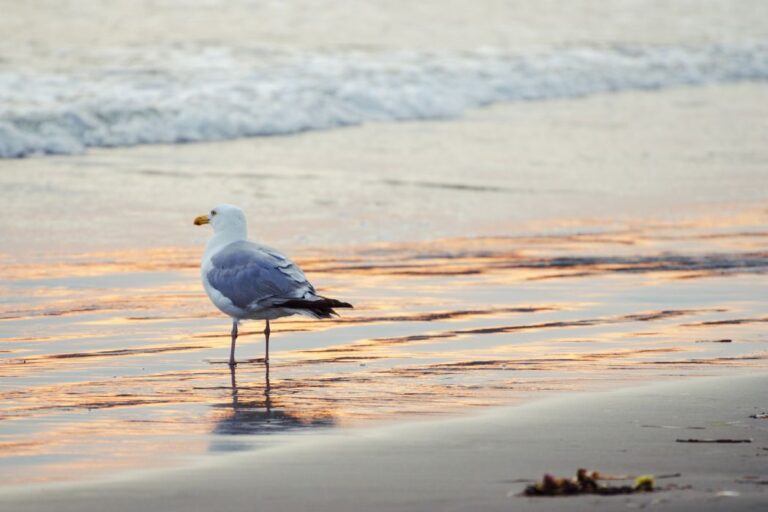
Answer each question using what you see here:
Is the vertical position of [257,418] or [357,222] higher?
[357,222]

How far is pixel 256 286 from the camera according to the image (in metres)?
7.72

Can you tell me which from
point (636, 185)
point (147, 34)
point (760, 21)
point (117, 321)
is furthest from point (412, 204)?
point (760, 21)

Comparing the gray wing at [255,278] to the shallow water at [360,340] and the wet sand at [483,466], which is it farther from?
the wet sand at [483,466]

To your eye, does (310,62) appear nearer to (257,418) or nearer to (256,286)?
(256,286)

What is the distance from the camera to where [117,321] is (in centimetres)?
858

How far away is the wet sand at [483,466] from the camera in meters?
4.88

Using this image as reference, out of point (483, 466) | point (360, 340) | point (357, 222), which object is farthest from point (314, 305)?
point (357, 222)

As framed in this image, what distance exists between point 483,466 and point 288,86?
16239 mm

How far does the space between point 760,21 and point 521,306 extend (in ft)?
89.3

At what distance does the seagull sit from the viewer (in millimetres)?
7613

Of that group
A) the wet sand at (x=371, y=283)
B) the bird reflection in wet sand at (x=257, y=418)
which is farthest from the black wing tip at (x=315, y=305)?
the bird reflection in wet sand at (x=257, y=418)

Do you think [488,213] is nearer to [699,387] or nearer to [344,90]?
[699,387]

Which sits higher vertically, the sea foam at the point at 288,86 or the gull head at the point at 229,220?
the sea foam at the point at 288,86

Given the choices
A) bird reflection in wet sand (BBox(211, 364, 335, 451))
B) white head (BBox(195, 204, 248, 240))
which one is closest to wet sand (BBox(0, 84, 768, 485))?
bird reflection in wet sand (BBox(211, 364, 335, 451))
